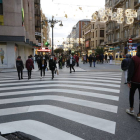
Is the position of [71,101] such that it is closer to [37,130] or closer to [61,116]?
[61,116]

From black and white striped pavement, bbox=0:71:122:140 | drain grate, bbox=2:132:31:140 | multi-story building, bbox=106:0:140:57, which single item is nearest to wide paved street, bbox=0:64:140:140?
black and white striped pavement, bbox=0:71:122:140

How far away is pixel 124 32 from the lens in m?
41.5

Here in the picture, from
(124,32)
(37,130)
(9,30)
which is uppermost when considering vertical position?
(124,32)

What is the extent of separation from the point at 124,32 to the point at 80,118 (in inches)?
1605

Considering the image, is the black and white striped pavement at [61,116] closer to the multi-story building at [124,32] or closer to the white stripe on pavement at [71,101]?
the white stripe on pavement at [71,101]

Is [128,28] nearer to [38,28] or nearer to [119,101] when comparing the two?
[38,28]

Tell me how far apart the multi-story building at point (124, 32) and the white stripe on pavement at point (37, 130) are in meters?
25.8

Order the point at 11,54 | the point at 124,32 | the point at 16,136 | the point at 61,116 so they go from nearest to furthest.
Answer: the point at 16,136
the point at 61,116
the point at 11,54
the point at 124,32

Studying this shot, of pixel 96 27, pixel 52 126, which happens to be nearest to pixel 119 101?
pixel 52 126

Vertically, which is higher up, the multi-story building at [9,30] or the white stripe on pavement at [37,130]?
the multi-story building at [9,30]

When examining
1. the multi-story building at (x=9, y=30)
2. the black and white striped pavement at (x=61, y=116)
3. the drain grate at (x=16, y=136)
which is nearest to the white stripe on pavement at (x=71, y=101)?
the black and white striped pavement at (x=61, y=116)

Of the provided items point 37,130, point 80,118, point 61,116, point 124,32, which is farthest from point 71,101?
point 124,32

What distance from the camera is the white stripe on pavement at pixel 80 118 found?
392cm

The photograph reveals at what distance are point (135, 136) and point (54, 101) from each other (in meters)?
3.18
